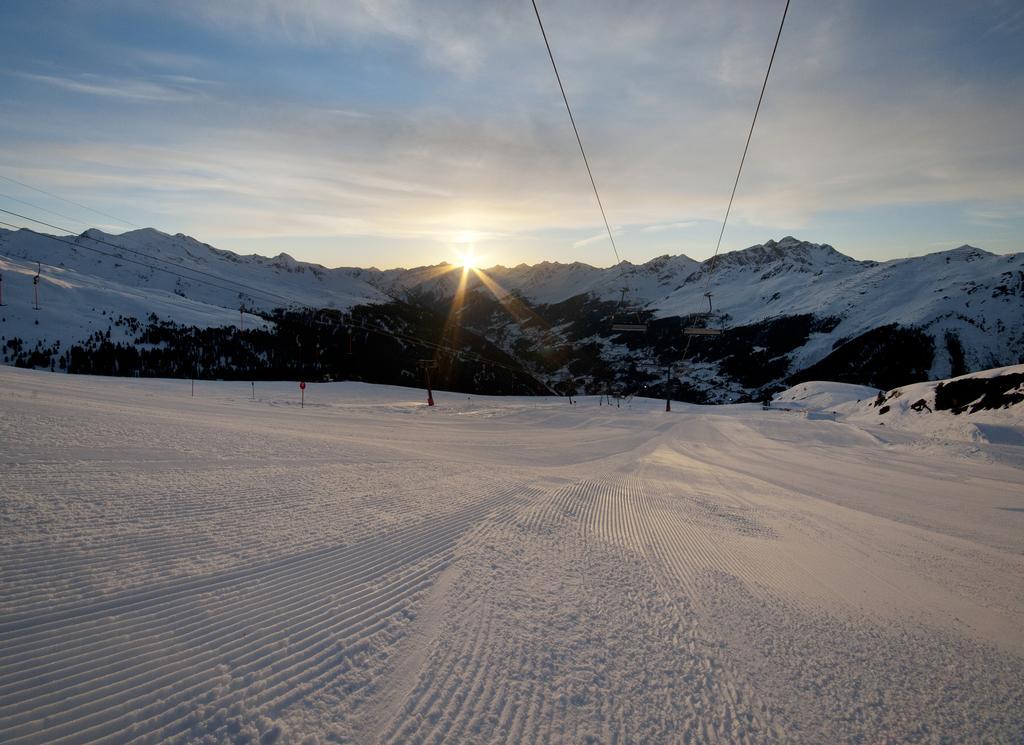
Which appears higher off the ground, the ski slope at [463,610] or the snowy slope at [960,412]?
the snowy slope at [960,412]

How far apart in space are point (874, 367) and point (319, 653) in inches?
7908

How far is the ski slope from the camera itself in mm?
3609

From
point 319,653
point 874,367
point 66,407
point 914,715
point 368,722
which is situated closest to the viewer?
point 368,722

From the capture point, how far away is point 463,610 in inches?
204

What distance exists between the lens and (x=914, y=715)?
12.9 ft

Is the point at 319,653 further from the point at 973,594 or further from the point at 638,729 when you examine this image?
the point at 973,594

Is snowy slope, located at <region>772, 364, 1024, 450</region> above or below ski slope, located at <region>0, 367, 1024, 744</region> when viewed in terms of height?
above

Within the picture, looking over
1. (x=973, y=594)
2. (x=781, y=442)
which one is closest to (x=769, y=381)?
(x=781, y=442)

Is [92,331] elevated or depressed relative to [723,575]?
elevated

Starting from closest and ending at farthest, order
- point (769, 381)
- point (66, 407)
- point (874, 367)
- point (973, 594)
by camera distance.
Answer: point (973, 594), point (66, 407), point (874, 367), point (769, 381)

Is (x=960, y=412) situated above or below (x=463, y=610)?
above

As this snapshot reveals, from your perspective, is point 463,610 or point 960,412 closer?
point 463,610

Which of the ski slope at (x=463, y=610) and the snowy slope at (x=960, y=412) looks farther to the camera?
the snowy slope at (x=960, y=412)

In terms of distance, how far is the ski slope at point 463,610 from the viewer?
361 centimetres
